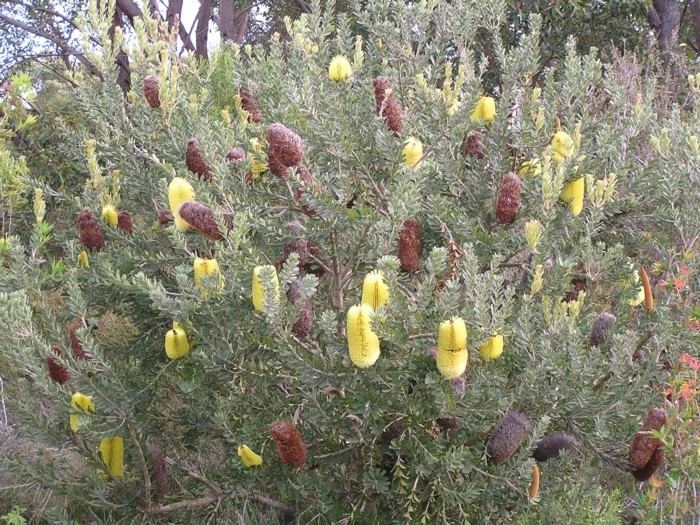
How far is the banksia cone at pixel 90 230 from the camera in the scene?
2.42 meters

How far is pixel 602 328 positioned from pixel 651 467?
394 millimetres

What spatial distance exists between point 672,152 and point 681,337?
809mm

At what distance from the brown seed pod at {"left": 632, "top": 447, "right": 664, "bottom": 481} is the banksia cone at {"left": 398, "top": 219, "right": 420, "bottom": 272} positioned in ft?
2.67

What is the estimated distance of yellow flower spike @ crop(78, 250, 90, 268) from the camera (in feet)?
8.05

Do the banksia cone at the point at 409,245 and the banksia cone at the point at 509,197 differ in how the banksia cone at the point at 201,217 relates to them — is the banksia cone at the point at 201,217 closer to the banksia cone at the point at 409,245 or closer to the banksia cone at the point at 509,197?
the banksia cone at the point at 409,245

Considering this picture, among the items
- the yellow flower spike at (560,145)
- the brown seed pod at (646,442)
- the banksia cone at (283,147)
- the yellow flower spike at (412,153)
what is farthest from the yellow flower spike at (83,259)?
the brown seed pod at (646,442)

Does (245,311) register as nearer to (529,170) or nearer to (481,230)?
(481,230)

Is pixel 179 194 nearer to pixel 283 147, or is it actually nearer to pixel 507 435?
pixel 283 147

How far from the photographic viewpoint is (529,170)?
2.27m

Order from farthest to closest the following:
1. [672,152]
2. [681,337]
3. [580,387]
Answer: [672,152], [681,337], [580,387]

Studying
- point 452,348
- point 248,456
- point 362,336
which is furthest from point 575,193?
point 248,456

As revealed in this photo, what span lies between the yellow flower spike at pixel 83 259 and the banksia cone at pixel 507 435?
4.62ft

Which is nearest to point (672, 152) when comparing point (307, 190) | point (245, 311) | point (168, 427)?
point (307, 190)

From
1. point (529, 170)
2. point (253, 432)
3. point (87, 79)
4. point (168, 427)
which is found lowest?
point (168, 427)
